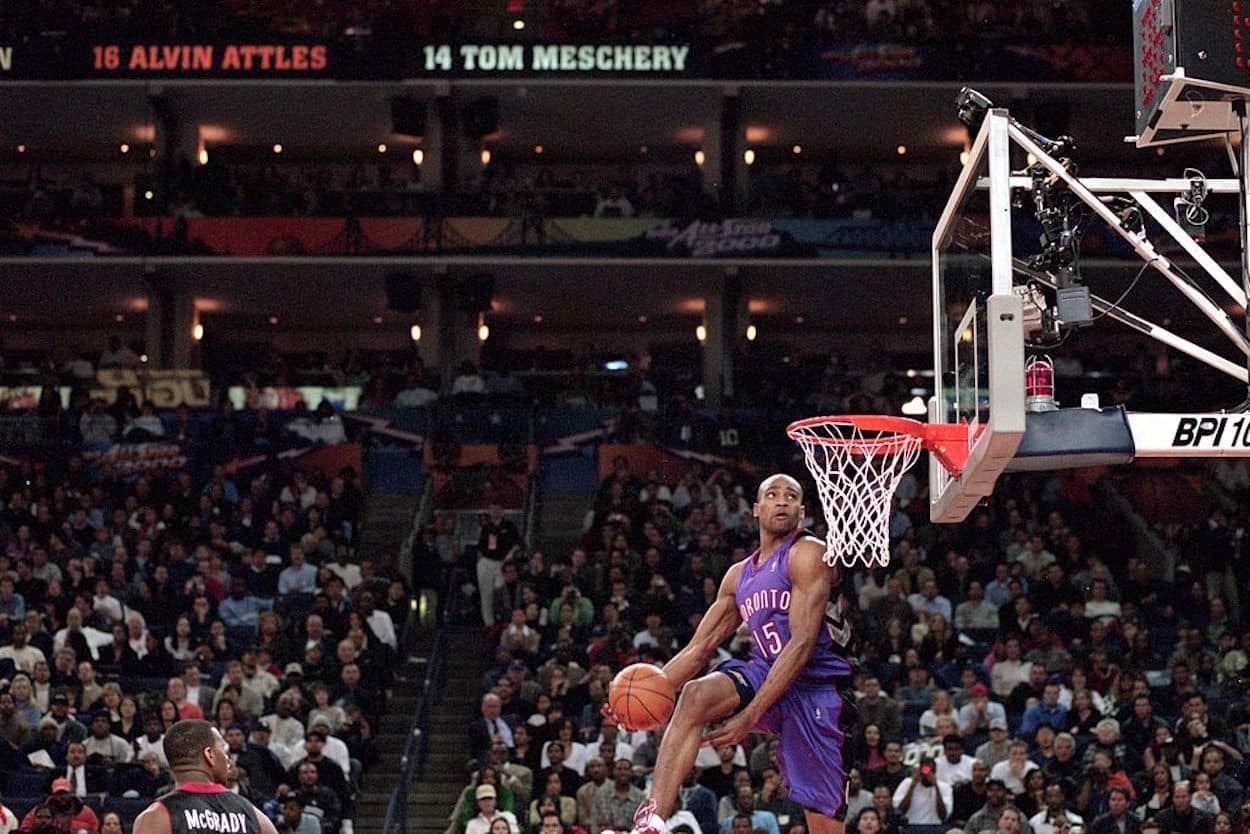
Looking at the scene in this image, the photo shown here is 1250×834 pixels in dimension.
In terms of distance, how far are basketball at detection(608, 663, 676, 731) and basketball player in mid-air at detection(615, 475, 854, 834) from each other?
0.17 meters

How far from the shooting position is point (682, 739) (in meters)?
9.25

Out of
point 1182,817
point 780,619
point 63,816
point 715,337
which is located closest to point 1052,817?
point 1182,817

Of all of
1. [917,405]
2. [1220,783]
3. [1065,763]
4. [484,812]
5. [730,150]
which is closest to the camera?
[484,812]

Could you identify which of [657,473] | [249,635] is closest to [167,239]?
[657,473]

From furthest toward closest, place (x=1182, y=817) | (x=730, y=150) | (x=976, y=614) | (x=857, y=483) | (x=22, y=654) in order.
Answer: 1. (x=730, y=150)
2. (x=976, y=614)
3. (x=22, y=654)
4. (x=1182, y=817)
5. (x=857, y=483)

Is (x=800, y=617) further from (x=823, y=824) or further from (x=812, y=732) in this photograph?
(x=823, y=824)

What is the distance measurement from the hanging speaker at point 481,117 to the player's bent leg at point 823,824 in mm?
22940

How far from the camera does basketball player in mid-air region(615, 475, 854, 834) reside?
9.55 metres

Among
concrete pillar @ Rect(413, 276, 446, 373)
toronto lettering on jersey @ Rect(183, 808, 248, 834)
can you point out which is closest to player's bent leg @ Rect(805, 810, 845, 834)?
toronto lettering on jersey @ Rect(183, 808, 248, 834)

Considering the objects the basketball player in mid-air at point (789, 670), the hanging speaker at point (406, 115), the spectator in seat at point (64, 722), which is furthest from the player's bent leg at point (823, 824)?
the hanging speaker at point (406, 115)

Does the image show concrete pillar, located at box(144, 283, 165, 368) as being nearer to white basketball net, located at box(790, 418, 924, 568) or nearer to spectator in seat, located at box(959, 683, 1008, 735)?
spectator in seat, located at box(959, 683, 1008, 735)

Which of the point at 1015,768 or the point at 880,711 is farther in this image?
the point at 880,711

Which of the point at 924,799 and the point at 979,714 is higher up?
the point at 979,714

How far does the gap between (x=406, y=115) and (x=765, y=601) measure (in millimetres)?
23079
